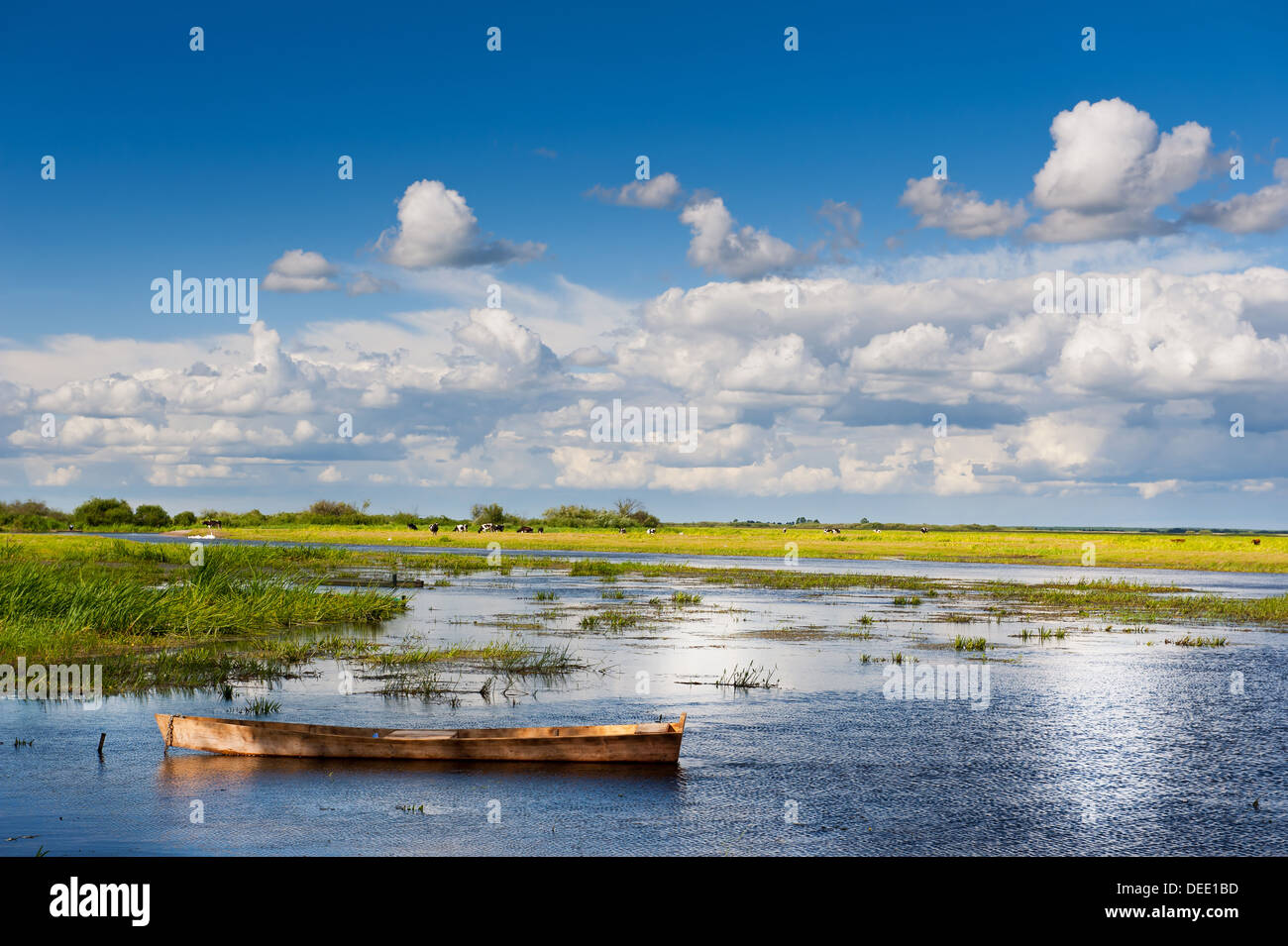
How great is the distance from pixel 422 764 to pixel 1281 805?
12.5m

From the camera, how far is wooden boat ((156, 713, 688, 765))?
1590 cm

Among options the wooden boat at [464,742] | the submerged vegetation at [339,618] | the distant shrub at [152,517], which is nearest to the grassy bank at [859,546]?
the distant shrub at [152,517]

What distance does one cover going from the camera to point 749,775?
15969mm

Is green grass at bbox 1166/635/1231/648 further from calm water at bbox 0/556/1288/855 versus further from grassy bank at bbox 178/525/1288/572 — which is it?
grassy bank at bbox 178/525/1288/572

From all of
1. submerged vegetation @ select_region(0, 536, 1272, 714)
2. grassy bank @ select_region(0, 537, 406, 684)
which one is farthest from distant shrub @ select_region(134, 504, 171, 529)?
grassy bank @ select_region(0, 537, 406, 684)

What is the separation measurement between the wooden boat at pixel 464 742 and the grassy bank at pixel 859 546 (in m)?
75.9

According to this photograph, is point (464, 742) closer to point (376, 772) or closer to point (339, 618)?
point (376, 772)

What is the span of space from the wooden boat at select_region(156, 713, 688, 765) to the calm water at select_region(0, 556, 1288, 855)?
23 cm

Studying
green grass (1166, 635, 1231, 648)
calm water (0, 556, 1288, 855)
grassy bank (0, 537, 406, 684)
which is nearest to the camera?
calm water (0, 556, 1288, 855)

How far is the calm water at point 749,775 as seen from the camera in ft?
42.1

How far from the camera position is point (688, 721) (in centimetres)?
2014

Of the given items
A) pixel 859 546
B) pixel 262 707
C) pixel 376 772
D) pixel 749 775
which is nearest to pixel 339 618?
pixel 262 707
